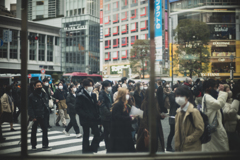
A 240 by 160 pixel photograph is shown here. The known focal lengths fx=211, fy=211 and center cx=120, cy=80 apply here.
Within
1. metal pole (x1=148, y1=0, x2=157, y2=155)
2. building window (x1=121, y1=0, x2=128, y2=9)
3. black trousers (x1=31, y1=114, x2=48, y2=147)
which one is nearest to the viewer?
metal pole (x1=148, y1=0, x2=157, y2=155)

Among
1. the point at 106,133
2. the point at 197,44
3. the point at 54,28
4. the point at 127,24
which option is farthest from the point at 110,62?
the point at 106,133

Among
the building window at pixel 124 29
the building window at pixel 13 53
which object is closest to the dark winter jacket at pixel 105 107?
the building window at pixel 13 53

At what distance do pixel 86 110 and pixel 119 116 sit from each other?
119cm

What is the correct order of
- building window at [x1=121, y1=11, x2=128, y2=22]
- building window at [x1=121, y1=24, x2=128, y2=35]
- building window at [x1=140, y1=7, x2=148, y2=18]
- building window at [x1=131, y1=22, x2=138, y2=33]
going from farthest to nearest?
building window at [x1=121, y1=11, x2=128, y2=22]
building window at [x1=121, y1=24, x2=128, y2=35]
building window at [x1=131, y1=22, x2=138, y2=33]
building window at [x1=140, y1=7, x2=148, y2=18]

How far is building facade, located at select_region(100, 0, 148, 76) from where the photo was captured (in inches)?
1916

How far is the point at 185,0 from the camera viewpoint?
40.7 m

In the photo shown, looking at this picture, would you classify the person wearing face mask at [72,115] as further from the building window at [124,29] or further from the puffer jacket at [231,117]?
the building window at [124,29]

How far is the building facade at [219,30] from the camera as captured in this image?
36750 millimetres

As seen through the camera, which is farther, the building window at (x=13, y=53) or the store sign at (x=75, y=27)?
the store sign at (x=75, y=27)

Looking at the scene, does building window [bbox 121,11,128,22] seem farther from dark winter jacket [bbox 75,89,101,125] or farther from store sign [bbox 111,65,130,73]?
dark winter jacket [bbox 75,89,101,125]

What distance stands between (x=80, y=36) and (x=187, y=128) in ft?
153

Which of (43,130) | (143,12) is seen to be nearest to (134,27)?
(143,12)

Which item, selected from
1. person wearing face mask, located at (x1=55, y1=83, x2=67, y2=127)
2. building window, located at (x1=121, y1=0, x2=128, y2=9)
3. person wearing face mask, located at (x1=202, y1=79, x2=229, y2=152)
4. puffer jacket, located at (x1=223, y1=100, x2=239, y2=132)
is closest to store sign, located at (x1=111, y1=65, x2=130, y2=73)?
building window, located at (x1=121, y1=0, x2=128, y2=9)

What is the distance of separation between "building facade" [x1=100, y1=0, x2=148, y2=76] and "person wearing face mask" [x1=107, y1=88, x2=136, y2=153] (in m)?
44.1
